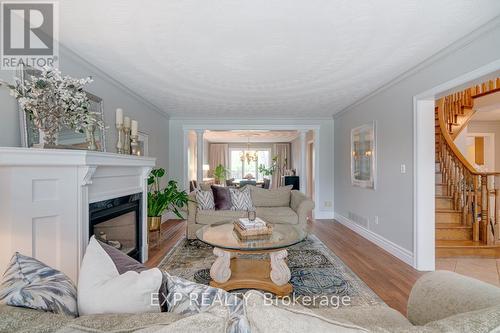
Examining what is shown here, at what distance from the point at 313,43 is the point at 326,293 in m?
2.36

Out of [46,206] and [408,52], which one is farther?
[408,52]

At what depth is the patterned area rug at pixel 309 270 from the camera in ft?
8.21

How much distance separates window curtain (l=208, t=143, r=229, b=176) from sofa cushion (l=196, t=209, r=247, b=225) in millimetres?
7992

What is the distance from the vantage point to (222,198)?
4.56 meters

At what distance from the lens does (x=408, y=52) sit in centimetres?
273

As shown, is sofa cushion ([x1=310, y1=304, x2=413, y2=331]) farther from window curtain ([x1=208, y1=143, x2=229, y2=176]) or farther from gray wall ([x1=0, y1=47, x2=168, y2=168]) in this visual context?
window curtain ([x1=208, y1=143, x2=229, y2=176])

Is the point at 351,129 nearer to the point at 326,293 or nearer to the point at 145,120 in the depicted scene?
the point at 326,293

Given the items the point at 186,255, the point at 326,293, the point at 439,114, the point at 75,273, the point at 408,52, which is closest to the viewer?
the point at 75,273

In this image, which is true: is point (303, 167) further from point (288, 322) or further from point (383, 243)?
point (288, 322)

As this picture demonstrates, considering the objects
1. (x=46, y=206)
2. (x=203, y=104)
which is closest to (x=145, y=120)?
(x=203, y=104)

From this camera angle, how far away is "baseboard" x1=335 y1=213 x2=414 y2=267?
3.36 meters

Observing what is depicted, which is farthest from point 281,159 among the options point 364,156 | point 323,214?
point 364,156

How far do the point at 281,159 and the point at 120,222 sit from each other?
31.7ft

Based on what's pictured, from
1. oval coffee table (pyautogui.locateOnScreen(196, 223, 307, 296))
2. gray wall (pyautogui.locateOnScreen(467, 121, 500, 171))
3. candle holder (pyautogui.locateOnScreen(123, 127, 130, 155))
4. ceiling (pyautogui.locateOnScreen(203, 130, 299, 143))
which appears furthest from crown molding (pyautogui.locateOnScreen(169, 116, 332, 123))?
gray wall (pyautogui.locateOnScreen(467, 121, 500, 171))
